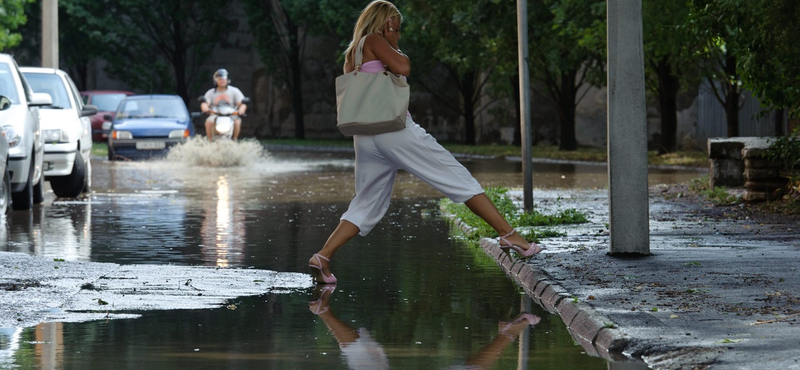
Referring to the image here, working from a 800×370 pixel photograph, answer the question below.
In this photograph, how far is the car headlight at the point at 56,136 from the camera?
20.9 meters

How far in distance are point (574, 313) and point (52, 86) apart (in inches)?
597

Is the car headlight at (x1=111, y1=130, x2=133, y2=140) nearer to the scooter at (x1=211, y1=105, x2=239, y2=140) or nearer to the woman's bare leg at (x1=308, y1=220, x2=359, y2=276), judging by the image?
the scooter at (x1=211, y1=105, x2=239, y2=140)

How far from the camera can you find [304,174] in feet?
96.2

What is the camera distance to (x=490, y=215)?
10.9 metres

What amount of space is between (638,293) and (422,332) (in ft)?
5.56

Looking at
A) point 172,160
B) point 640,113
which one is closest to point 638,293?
point 640,113

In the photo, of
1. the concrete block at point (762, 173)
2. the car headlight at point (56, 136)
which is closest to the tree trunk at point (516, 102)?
the car headlight at point (56, 136)

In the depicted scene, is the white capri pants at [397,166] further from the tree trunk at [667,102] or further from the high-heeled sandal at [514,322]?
the tree trunk at [667,102]

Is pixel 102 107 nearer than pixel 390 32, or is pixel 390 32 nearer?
pixel 390 32

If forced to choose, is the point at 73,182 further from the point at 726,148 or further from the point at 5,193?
the point at 726,148

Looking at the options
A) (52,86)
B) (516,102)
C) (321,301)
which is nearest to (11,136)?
(52,86)


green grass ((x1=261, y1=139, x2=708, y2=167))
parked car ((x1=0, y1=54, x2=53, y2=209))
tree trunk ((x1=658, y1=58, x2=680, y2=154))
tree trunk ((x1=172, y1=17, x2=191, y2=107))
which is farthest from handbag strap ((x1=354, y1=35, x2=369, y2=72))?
tree trunk ((x1=172, y1=17, x2=191, y2=107))

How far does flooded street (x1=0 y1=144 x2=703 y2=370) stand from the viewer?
7609 millimetres

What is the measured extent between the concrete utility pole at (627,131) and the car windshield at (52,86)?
39.4 ft
